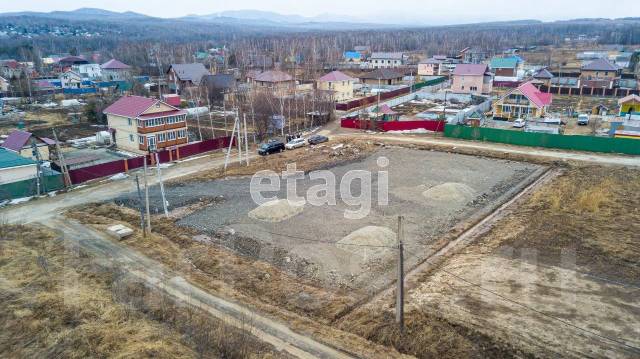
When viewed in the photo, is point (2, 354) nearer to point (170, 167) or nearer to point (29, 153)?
point (170, 167)

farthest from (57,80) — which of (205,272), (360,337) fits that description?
(360,337)

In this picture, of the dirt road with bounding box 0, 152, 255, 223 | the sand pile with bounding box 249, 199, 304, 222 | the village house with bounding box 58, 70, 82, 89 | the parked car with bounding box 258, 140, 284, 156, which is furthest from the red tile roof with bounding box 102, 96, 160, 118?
the village house with bounding box 58, 70, 82, 89

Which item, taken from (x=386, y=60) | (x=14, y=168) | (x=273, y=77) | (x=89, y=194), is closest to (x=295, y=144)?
(x=89, y=194)

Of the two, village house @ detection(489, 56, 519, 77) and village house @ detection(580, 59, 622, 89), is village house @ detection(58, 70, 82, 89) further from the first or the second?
village house @ detection(580, 59, 622, 89)

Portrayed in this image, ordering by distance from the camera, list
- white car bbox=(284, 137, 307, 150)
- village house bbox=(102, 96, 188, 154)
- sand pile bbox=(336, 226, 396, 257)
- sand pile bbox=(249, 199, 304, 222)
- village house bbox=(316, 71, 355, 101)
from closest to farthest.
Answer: sand pile bbox=(336, 226, 396, 257), sand pile bbox=(249, 199, 304, 222), village house bbox=(102, 96, 188, 154), white car bbox=(284, 137, 307, 150), village house bbox=(316, 71, 355, 101)

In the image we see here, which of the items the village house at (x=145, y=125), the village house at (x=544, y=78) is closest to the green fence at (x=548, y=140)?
the village house at (x=145, y=125)

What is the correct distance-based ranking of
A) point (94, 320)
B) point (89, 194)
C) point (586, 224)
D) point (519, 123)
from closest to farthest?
1. point (94, 320)
2. point (586, 224)
3. point (89, 194)
4. point (519, 123)

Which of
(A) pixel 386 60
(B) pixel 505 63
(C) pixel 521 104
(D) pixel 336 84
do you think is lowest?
(C) pixel 521 104

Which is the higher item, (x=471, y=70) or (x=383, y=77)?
(x=471, y=70)

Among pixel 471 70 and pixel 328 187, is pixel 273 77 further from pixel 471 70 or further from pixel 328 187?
pixel 328 187
